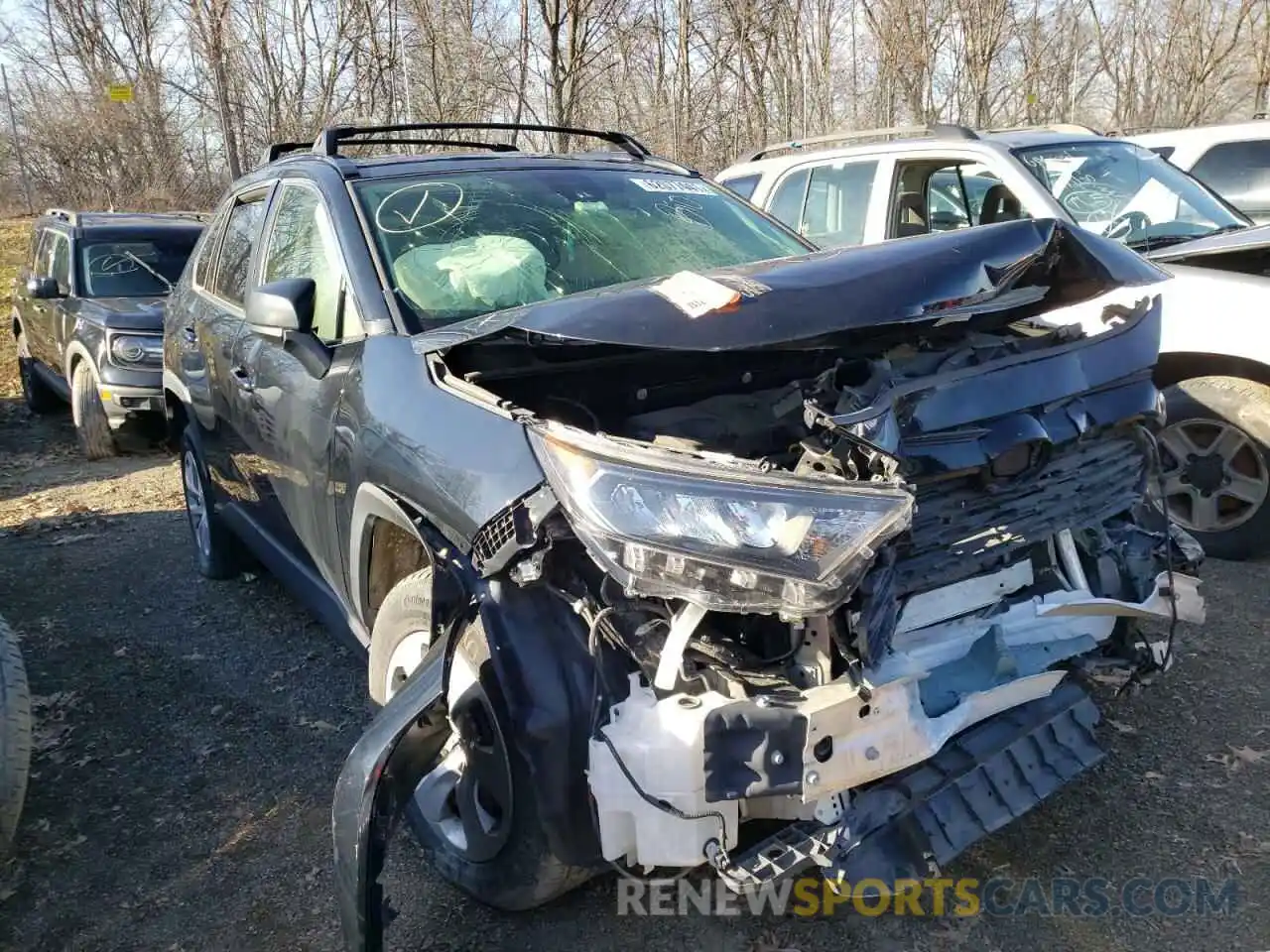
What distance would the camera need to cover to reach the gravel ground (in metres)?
2.38

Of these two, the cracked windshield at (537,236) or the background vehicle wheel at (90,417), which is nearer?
the cracked windshield at (537,236)

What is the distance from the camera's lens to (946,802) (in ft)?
7.07

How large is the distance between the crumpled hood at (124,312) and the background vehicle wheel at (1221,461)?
700cm

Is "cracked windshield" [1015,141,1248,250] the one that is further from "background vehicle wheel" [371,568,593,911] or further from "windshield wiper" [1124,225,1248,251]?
"background vehicle wheel" [371,568,593,911]

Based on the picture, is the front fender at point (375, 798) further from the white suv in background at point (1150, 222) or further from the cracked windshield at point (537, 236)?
the white suv in background at point (1150, 222)

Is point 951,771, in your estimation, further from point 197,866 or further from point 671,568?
point 197,866

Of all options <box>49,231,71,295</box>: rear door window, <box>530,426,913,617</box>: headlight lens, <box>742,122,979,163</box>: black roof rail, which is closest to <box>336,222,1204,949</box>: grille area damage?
<box>530,426,913,617</box>: headlight lens

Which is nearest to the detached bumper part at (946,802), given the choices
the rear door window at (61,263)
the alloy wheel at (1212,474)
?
the alloy wheel at (1212,474)

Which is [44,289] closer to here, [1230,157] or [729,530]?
[729,530]

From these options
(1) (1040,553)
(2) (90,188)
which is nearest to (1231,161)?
(1) (1040,553)

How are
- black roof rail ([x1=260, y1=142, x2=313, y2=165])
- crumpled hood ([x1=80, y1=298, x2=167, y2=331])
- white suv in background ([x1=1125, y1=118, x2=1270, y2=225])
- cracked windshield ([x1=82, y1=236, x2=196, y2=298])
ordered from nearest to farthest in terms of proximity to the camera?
black roof rail ([x1=260, y1=142, x2=313, y2=165]) → white suv in background ([x1=1125, y1=118, x2=1270, y2=225]) → crumpled hood ([x1=80, y1=298, x2=167, y2=331]) → cracked windshield ([x1=82, y1=236, x2=196, y2=298])

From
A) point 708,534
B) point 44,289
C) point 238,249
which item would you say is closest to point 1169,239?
point 708,534

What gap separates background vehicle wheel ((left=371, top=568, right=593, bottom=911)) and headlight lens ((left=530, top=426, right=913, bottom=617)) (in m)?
0.40

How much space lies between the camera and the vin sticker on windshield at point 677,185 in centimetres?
368
